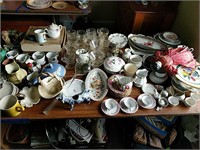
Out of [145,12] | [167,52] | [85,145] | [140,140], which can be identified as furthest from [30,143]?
[145,12]

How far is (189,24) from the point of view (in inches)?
57.8

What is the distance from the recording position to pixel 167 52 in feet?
3.64

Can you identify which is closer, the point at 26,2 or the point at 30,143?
the point at 30,143

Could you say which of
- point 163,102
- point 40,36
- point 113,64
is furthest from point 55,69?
point 163,102

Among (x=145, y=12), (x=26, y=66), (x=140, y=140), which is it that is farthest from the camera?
(x=145, y=12)

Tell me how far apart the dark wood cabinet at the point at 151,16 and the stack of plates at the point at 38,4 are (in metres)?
0.79

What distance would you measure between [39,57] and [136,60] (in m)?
0.60

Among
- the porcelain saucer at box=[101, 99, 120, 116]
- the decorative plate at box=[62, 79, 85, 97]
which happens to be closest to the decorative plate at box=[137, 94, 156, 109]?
the porcelain saucer at box=[101, 99, 120, 116]

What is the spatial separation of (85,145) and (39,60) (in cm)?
74

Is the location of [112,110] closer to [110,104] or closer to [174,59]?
[110,104]

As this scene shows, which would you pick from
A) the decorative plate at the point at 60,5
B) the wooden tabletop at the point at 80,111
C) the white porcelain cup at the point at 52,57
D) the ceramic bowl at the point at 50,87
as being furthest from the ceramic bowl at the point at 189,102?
the decorative plate at the point at 60,5

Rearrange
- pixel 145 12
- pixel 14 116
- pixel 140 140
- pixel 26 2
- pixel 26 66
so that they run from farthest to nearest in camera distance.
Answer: pixel 26 2
pixel 145 12
pixel 140 140
pixel 26 66
pixel 14 116

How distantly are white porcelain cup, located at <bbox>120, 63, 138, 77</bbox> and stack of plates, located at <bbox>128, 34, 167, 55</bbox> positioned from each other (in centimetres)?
17

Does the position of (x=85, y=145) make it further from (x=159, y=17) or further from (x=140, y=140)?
(x=159, y=17)
